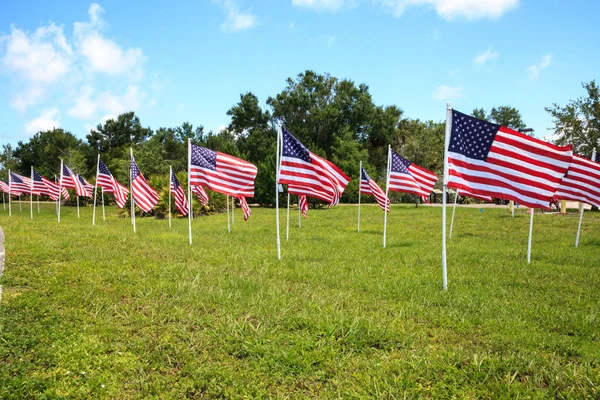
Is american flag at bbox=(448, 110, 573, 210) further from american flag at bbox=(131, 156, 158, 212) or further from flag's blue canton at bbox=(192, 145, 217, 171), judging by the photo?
american flag at bbox=(131, 156, 158, 212)

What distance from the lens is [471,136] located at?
7145 millimetres

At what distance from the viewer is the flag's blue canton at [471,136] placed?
23.2 feet

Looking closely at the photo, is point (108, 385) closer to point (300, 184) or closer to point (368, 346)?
point (368, 346)

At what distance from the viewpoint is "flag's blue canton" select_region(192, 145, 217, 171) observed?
12.5 metres

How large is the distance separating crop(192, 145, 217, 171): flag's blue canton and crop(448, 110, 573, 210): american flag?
7278mm

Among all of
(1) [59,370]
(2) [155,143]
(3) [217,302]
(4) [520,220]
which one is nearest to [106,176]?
(3) [217,302]

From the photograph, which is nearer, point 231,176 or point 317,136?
point 231,176

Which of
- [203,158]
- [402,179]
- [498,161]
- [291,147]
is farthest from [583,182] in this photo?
[203,158]

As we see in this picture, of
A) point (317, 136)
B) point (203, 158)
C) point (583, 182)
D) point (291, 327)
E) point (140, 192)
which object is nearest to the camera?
point (291, 327)

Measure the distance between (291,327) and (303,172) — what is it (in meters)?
5.14

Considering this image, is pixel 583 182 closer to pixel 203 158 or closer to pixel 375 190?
pixel 375 190

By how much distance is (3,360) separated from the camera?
4.62m

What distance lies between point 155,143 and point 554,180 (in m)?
52.6

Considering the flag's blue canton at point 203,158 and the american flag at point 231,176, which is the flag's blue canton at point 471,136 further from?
the flag's blue canton at point 203,158
